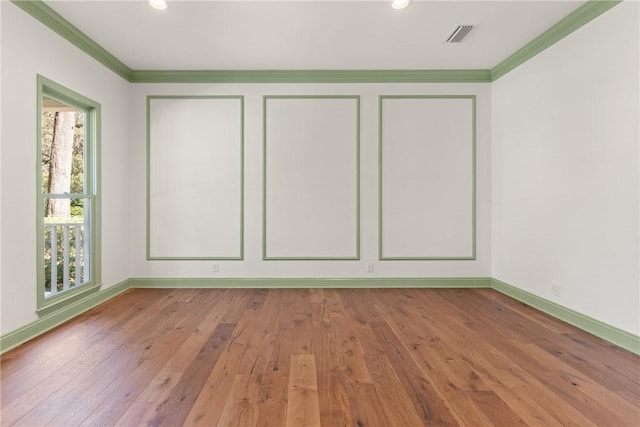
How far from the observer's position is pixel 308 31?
3123mm

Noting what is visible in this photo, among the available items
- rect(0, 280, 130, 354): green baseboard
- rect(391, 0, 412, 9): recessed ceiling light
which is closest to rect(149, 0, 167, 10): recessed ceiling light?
rect(391, 0, 412, 9): recessed ceiling light

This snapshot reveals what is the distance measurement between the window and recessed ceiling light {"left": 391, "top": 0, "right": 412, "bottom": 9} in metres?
2.87

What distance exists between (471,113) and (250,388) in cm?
392

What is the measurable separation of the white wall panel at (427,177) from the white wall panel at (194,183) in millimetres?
1836

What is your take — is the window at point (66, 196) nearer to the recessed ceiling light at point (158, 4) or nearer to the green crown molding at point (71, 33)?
the green crown molding at point (71, 33)

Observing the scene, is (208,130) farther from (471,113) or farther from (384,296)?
(471,113)

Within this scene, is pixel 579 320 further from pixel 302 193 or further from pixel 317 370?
pixel 302 193

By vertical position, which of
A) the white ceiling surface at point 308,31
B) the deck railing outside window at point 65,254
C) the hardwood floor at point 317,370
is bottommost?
the hardwood floor at point 317,370

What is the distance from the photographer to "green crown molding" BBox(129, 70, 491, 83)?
408 cm

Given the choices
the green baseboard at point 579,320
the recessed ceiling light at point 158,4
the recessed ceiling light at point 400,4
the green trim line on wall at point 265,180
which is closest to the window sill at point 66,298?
the green trim line on wall at point 265,180

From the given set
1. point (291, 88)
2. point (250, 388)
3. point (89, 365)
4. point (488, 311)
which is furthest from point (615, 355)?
point (291, 88)

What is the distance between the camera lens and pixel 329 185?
13.7 feet

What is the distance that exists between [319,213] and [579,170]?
2.59 meters

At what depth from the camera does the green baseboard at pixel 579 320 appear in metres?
2.41
